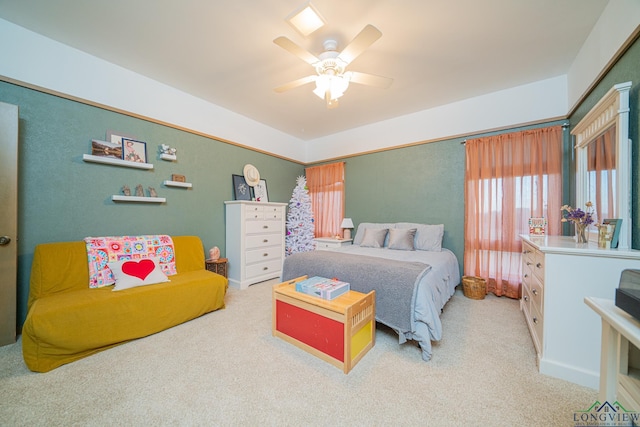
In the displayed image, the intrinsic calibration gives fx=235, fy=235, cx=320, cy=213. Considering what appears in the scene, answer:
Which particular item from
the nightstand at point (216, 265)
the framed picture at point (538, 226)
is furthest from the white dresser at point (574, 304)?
the nightstand at point (216, 265)

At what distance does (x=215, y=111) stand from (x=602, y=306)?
4370 mm

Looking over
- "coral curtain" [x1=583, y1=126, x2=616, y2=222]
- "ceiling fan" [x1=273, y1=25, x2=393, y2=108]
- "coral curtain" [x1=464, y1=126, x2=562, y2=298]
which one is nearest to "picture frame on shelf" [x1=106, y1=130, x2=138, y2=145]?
"ceiling fan" [x1=273, y1=25, x2=393, y2=108]

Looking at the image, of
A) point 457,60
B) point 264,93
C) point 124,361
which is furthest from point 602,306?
point 264,93

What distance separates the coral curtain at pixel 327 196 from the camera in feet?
15.8

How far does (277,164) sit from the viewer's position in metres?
4.77

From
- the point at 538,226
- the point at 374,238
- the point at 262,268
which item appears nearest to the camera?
the point at 538,226

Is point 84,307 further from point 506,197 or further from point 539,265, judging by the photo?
point 506,197

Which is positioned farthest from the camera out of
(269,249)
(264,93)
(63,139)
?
(269,249)

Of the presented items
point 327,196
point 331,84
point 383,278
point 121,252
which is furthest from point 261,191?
point 383,278

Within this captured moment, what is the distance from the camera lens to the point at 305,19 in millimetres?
1664

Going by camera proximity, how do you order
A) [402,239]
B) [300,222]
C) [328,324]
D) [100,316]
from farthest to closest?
[300,222] → [402,239] → [100,316] → [328,324]

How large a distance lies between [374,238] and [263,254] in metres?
1.85

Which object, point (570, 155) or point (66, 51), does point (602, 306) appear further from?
point (66, 51)

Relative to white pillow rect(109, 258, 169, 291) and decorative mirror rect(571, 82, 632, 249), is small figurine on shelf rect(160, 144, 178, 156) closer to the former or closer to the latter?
white pillow rect(109, 258, 169, 291)
